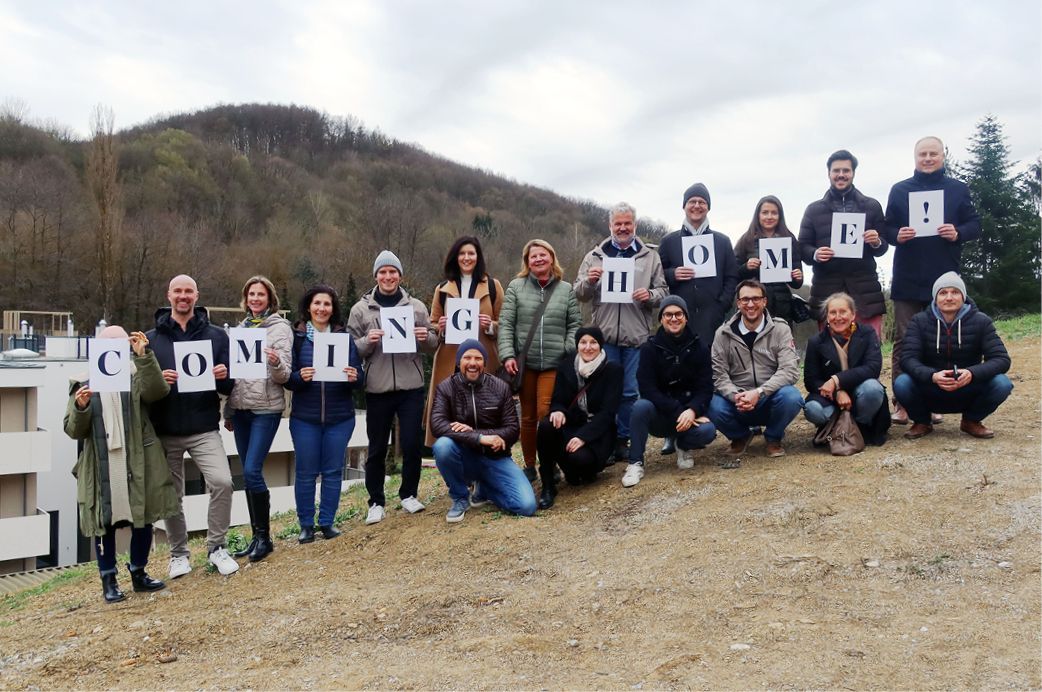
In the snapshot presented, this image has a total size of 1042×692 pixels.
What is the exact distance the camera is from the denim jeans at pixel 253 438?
253 inches

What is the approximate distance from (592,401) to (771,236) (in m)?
2.38

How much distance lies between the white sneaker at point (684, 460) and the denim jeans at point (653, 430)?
0.62ft

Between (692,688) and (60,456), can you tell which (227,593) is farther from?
(60,456)

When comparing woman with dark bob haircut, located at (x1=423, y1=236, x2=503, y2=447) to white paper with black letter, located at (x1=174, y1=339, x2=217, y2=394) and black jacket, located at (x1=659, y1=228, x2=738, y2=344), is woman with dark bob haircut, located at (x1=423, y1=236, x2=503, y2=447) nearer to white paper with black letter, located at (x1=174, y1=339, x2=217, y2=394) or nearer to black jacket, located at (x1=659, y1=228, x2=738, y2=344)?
black jacket, located at (x1=659, y1=228, x2=738, y2=344)

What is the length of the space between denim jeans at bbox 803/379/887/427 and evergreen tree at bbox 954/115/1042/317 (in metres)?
22.3

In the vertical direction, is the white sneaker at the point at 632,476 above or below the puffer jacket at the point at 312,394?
below

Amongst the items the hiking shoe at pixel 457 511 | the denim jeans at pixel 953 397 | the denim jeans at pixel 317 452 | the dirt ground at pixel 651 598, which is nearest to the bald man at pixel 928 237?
the denim jeans at pixel 953 397

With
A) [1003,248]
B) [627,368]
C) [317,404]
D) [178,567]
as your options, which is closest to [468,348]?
[317,404]

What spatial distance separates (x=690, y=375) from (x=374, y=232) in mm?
59155

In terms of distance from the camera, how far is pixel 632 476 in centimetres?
701

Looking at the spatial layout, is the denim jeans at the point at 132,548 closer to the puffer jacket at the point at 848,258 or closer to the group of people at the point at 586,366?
the group of people at the point at 586,366

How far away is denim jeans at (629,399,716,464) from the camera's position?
22.6ft

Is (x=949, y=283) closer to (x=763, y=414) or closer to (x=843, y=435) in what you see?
(x=843, y=435)

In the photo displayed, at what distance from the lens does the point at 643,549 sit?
5.72 m
